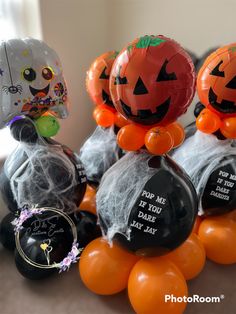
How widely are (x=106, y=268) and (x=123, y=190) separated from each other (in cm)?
20

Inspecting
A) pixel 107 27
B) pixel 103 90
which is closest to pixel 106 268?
pixel 103 90

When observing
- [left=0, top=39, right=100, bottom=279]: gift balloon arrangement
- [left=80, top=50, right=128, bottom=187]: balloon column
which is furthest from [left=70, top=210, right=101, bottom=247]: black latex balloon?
[left=80, top=50, right=128, bottom=187]: balloon column

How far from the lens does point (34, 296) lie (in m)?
0.87

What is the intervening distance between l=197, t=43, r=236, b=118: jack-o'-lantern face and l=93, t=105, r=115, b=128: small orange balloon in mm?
284

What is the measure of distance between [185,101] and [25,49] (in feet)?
1.36

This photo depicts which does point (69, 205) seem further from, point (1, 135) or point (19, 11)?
point (19, 11)

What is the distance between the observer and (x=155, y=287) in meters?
0.75

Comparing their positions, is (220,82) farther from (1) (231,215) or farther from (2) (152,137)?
(1) (231,215)

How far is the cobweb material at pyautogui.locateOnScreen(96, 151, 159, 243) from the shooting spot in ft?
2.54

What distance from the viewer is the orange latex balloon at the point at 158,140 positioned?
72 centimetres

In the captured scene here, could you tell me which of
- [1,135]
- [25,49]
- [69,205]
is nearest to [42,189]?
[69,205]

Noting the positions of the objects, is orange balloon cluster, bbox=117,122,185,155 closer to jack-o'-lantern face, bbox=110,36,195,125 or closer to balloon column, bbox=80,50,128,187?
jack-o'-lantern face, bbox=110,36,195,125

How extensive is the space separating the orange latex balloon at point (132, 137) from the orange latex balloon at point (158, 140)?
0.03 m

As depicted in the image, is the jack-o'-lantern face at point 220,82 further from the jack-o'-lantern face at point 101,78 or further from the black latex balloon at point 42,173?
the black latex balloon at point 42,173
